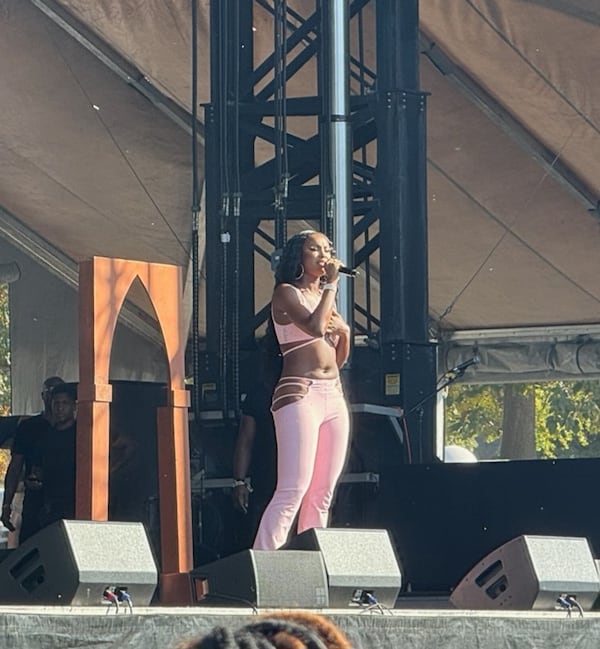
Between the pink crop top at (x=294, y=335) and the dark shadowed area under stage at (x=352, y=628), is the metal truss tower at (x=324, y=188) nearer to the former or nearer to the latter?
the pink crop top at (x=294, y=335)

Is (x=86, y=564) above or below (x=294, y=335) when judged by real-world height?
below

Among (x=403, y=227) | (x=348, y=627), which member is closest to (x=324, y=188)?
(x=403, y=227)

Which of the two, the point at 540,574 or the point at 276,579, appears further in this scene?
the point at 540,574

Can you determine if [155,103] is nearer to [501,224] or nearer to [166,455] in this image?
[501,224]

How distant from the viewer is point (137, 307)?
32.8 ft

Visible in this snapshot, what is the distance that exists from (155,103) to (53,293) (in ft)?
6.92

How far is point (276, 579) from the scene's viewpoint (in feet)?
11.3

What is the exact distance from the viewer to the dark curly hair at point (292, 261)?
4488 mm

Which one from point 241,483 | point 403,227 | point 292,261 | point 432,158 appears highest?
point 432,158

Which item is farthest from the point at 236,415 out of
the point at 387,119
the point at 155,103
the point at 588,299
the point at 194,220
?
the point at 588,299

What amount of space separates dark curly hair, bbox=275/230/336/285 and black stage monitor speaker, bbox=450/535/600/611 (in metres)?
1.02

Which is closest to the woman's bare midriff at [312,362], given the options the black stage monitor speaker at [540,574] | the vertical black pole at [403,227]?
the black stage monitor speaker at [540,574]

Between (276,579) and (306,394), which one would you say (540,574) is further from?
(306,394)

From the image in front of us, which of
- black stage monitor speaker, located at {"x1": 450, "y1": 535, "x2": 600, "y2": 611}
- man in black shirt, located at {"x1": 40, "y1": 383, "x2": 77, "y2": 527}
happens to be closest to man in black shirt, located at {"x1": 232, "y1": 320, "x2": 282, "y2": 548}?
man in black shirt, located at {"x1": 40, "y1": 383, "x2": 77, "y2": 527}
